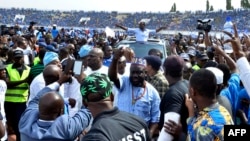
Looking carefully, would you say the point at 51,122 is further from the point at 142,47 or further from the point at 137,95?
the point at 142,47

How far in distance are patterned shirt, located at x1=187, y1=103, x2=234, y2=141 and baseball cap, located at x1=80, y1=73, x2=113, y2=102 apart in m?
0.66

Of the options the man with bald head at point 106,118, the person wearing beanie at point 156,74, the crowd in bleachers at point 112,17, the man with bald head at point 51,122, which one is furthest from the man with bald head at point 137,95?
the crowd in bleachers at point 112,17

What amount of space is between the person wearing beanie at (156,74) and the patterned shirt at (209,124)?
91.9 inches

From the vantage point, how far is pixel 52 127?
3.24 m

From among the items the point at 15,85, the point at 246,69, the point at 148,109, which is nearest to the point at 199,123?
the point at 246,69

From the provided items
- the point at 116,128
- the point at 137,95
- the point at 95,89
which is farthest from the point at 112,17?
the point at 116,128

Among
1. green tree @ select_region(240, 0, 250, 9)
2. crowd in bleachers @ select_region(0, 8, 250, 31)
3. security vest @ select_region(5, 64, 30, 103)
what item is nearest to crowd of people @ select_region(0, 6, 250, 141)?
security vest @ select_region(5, 64, 30, 103)

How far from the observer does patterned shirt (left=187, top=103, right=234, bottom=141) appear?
9.14ft

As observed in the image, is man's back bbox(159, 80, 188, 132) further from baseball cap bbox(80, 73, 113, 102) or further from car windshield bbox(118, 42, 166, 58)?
car windshield bbox(118, 42, 166, 58)

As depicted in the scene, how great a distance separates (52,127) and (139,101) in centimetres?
172

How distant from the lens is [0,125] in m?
3.96

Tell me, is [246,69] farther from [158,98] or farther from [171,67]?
[158,98]

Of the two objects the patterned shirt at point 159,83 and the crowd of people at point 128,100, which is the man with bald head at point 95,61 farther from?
the patterned shirt at point 159,83

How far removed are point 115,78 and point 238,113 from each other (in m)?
1.49
